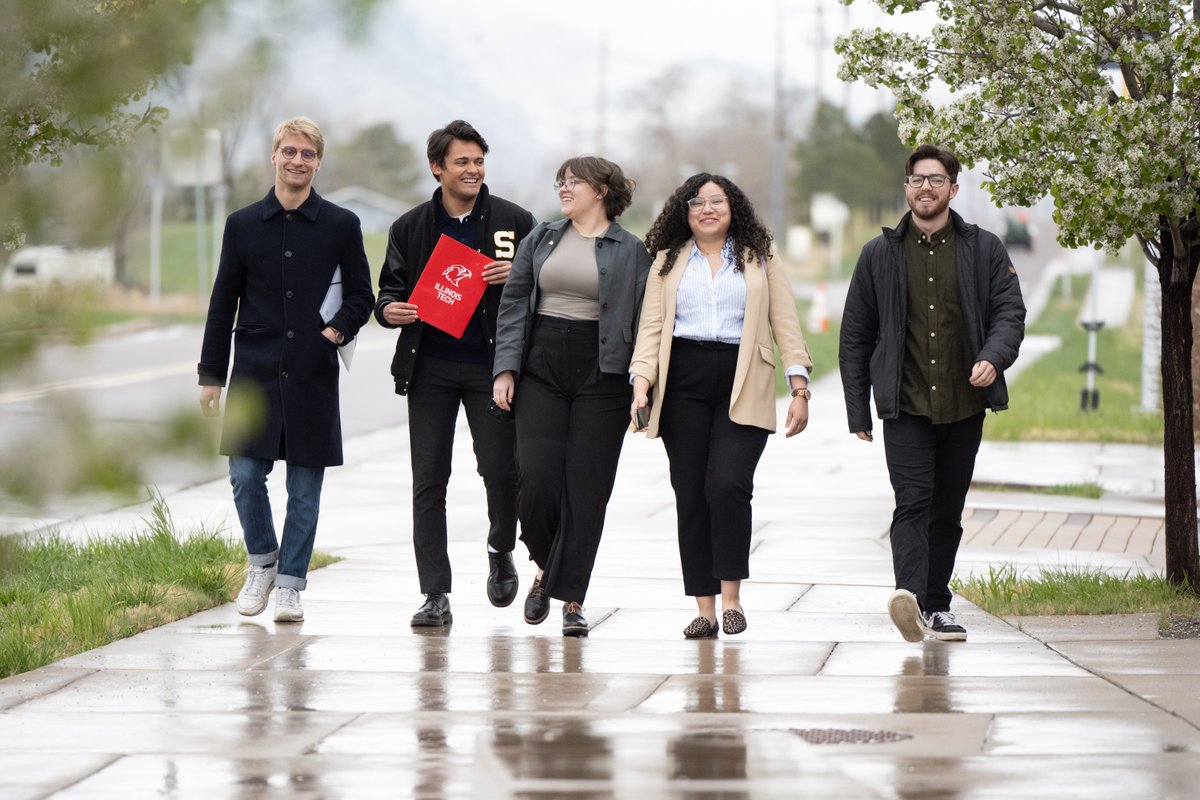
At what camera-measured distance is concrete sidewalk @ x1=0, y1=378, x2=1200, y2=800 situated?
452 centimetres

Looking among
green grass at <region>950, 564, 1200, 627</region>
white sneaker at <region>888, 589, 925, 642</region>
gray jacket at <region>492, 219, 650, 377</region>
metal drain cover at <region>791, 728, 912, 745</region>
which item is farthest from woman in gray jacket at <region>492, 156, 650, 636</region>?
metal drain cover at <region>791, 728, 912, 745</region>

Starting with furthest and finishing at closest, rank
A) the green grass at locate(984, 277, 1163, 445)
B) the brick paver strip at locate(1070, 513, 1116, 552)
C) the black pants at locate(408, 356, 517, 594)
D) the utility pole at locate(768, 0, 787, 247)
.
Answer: the utility pole at locate(768, 0, 787, 247) → the green grass at locate(984, 277, 1163, 445) → the brick paver strip at locate(1070, 513, 1116, 552) → the black pants at locate(408, 356, 517, 594)

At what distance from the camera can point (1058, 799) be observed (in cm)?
429

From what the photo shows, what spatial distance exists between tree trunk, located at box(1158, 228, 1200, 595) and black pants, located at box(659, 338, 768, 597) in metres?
1.79

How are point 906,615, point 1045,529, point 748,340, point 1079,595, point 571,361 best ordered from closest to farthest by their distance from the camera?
point 906,615
point 748,340
point 571,361
point 1079,595
point 1045,529

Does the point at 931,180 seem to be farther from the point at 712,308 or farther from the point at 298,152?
the point at 298,152

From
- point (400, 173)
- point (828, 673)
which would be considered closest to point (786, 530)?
point (828, 673)

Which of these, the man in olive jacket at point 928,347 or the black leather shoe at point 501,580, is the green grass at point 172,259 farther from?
the black leather shoe at point 501,580

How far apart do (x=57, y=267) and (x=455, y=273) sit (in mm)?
5262

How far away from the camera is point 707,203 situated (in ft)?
22.9

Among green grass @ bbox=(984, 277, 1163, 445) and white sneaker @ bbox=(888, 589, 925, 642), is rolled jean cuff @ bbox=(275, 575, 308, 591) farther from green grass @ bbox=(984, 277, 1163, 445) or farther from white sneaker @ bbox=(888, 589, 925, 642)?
green grass @ bbox=(984, 277, 1163, 445)

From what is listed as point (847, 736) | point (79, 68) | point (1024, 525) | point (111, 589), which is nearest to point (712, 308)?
point (847, 736)

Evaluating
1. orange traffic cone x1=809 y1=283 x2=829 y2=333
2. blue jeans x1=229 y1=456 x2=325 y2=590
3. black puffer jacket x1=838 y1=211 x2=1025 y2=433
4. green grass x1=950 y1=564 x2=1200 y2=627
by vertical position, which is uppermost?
orange traffic cone x1=809 y1=283 x2=829 y2=333

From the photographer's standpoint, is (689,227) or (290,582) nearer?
(689,227)
